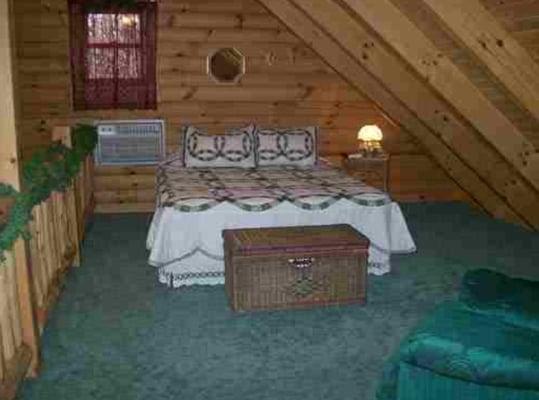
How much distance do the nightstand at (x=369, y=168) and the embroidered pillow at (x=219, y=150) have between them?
39.2 inches

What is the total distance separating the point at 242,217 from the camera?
366 centimetres

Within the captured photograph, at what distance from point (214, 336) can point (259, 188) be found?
1.32 metres

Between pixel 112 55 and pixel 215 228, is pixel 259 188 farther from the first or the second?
pixel 112 55

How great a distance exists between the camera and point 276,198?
3.75 meters

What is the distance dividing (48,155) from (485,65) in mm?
2438

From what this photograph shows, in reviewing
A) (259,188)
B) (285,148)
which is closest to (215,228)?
(259,188)

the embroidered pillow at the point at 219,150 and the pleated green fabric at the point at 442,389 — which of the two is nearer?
the pleated green fabric at the point at 442,389

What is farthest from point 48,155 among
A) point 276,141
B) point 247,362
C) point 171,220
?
point 276,141

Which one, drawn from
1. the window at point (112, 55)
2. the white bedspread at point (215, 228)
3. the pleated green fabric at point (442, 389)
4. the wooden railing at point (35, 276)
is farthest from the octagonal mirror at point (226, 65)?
the pleated green fabric at point (442, 389)

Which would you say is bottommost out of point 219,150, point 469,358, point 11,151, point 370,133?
point 469,358

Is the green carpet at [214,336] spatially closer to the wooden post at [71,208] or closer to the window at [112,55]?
the wooden post at [71,208]

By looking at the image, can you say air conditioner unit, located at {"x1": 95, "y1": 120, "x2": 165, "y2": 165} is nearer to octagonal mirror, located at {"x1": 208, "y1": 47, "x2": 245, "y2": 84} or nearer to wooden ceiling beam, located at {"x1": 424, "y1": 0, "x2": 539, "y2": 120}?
octagonal mirror, located at {"x1": 208, "y1": 47, "x2": 245, "y2": 84}

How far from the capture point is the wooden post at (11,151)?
227 cm

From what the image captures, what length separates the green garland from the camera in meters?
2.16
